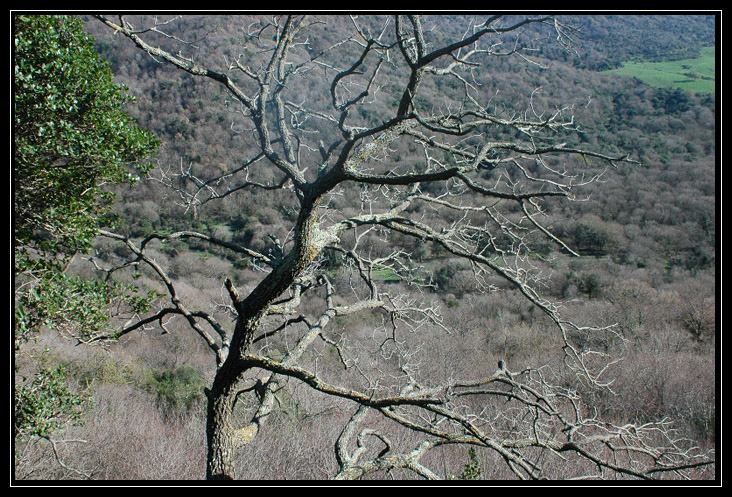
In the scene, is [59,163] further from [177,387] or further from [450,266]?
[450,266]

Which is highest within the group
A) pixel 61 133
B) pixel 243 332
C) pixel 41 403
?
pixel 61 133

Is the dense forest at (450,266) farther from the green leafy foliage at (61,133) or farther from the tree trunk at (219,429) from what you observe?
the tree trunk at (219,429)

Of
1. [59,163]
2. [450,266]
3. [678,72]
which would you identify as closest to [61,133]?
[59,163]
